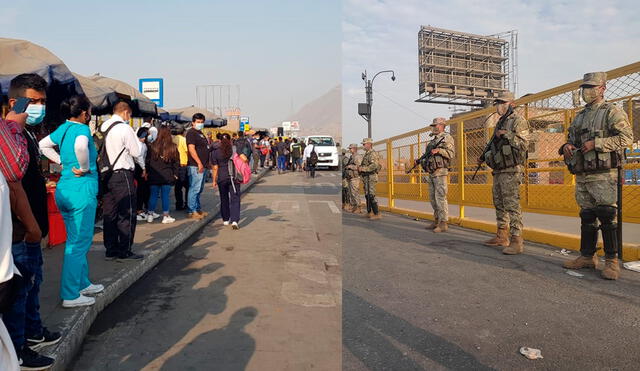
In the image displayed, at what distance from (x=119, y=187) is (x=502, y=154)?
425 centimetres

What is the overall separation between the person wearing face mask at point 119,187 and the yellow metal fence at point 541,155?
Result: 16.1 feet

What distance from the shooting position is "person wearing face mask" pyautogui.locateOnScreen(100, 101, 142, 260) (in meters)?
5.25

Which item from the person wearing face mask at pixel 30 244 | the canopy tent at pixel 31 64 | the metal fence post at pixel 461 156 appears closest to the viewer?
the person wearing face mask at pixel 30 244

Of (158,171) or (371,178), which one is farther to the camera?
(371,178)

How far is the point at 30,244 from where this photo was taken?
2871 millimetres

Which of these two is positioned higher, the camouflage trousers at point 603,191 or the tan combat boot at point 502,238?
the camouflage trousers at point 603,191

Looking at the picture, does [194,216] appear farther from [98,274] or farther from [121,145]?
[98,274]

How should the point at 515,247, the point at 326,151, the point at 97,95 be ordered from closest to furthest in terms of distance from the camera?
the point at 515,247 < the point at 97,95 < the point at 326,151

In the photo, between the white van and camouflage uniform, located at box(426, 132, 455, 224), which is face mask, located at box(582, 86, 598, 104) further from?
the white van

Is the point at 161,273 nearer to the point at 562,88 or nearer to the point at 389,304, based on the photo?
Result: the point at 389,304

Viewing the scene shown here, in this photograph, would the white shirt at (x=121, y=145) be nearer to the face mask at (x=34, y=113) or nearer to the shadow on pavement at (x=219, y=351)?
the face mask at (x=34, y=113)

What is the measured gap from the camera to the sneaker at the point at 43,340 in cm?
305

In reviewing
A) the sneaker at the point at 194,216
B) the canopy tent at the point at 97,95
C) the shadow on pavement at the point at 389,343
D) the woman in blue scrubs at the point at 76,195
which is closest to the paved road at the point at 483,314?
the shadow on pavement at the point at 389,343

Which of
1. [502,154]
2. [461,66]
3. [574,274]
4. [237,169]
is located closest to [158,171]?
[237,169]
